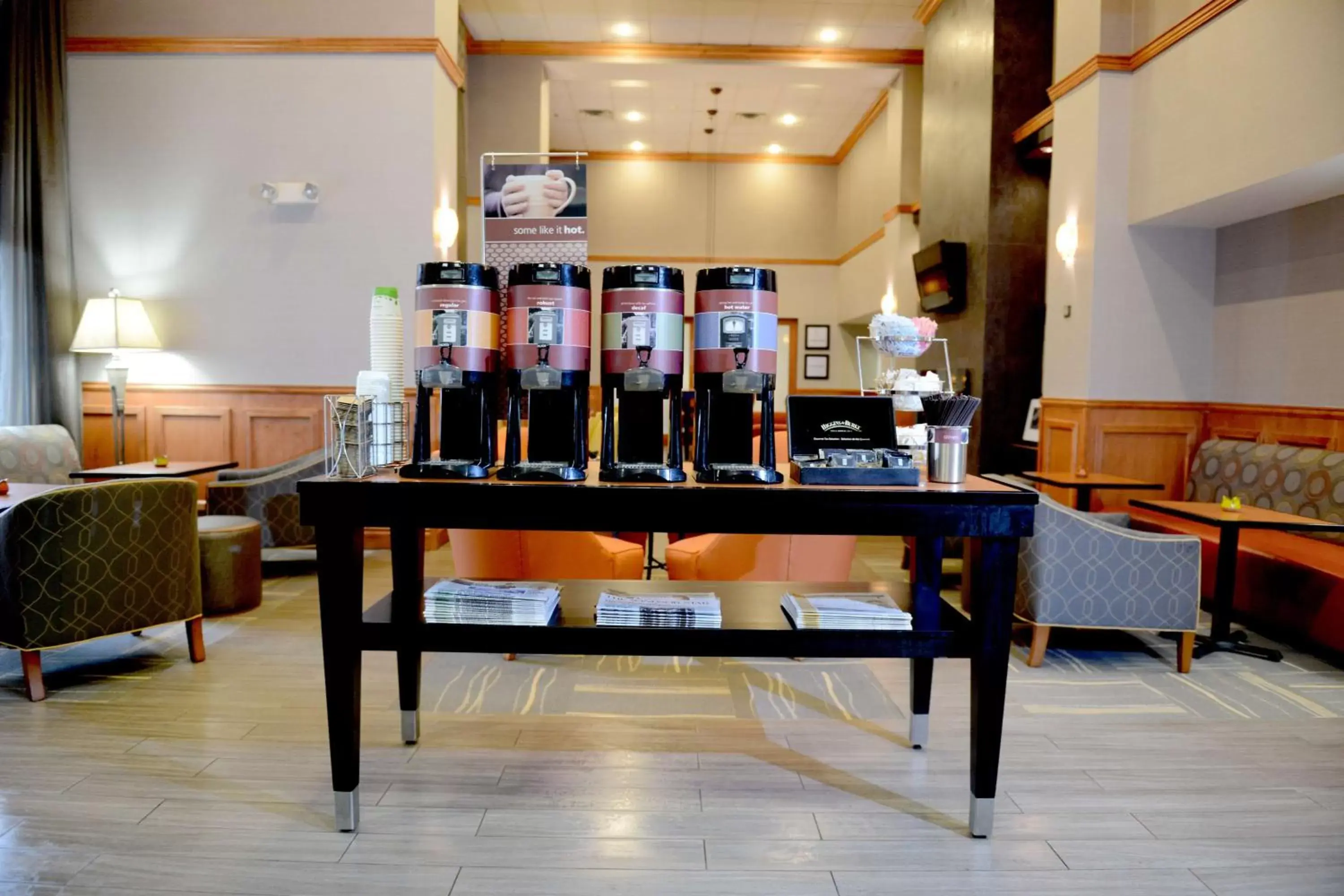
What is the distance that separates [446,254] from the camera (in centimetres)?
636

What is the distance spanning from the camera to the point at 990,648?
2109 millimetres

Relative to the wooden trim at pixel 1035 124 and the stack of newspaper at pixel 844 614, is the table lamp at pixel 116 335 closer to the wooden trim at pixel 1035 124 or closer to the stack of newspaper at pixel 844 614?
the stack of newspaper at pixel 844 614

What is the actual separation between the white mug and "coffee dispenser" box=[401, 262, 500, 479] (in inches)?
12.3

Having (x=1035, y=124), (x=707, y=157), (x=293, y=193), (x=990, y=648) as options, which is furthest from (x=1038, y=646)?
(x=707, y=157)

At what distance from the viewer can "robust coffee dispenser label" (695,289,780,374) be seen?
6.58ft

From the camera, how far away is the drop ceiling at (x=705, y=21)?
780 cm

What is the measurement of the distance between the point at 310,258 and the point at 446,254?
3.24ft

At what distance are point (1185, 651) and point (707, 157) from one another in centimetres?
1040

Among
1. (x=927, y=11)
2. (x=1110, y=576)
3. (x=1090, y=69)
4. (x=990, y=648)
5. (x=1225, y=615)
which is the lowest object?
(x=1225, y=615)

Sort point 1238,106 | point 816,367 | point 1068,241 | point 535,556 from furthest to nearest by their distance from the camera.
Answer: point 816,367 < point 1068,241 < point 1238,106 < point 535,556

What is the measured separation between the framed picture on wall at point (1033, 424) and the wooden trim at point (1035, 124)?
2.17 meters

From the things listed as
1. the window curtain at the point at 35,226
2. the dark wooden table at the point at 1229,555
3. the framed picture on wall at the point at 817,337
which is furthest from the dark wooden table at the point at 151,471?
the framed picture on wall at the point at 817,337

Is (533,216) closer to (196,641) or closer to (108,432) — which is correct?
(196,641)

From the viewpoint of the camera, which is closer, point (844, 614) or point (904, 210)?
point (844, 614)
